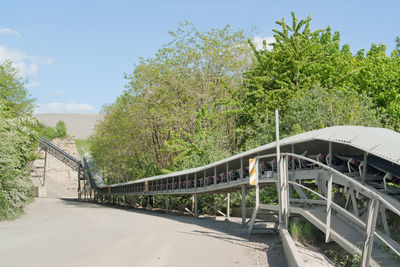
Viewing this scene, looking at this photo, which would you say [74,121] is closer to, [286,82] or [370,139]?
[286,82]

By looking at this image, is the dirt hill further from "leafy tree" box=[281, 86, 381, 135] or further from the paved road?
the paved road

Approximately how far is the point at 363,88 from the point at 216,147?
14223 mm

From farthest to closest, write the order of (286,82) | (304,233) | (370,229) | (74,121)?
(74,121) < (286,82) < (304,233) < (370,229)

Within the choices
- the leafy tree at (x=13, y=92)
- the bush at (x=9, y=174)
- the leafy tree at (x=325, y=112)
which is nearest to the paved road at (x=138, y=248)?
the bush at (x=9, y=174)

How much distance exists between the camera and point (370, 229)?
752 cm

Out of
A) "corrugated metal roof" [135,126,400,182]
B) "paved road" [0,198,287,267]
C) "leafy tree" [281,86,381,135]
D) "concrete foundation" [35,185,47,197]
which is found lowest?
"concrete foundation" [35,185,47,197]

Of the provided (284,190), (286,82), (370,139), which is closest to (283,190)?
(284,190)

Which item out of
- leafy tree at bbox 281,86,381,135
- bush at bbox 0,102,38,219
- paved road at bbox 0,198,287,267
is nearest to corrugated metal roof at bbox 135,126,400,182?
paved road at bbox 0,198,287,267

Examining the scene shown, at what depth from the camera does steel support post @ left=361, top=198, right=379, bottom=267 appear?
7172 mm

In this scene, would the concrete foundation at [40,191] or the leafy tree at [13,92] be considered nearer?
the leafy tree at [13,92]

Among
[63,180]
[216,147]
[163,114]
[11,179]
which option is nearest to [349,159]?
[11,179]

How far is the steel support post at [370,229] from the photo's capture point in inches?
282

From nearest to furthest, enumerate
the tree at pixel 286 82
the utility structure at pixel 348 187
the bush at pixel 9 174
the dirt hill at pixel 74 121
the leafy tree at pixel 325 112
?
1. the utility structure at pixel 348 187
2. the bush at pixel 9 174
3. the leafy tree at pixel 325 112
4. the tree at pixel 286 82
5. the dirt hill at pixel 74 121

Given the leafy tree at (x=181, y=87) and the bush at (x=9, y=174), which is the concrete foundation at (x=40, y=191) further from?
the bush at (x=9, y=174)
